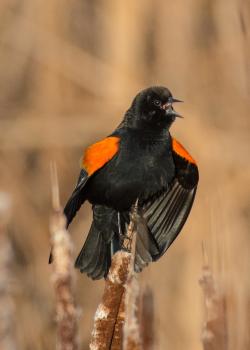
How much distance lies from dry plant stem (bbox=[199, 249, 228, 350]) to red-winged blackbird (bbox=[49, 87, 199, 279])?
1375 millimetres

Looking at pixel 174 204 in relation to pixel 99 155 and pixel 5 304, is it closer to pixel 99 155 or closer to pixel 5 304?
pixel 99 155

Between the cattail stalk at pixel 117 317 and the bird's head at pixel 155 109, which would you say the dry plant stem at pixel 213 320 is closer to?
the cattail stalk at pixel 117 317

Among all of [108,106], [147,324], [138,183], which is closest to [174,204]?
[138,183]

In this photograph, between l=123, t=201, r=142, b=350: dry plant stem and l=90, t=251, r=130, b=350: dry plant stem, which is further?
l=90, t=251, r=130, b=350: dry plant stem

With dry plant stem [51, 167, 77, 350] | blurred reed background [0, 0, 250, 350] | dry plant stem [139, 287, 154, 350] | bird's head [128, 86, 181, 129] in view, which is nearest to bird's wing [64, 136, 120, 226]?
bird's head [128, 86, 181, 129]

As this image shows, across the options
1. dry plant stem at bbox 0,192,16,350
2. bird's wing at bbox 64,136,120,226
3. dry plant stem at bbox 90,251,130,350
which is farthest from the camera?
bird's wing at bbox 64,136,120,226

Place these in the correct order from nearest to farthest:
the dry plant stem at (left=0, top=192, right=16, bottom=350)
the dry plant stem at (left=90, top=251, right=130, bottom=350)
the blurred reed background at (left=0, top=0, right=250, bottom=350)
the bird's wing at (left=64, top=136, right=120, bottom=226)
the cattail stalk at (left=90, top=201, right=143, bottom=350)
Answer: the dry plant stem at (left=0, top=192, right=16, bottom=350)
the cattail stalk at (left=90, top=201, right=143, bottom=350)
the dry plant stem at (left=90, top=251, right=130, bottom=350)
the bird's wing at (left=64, top=136, right=120, bottom=226)
the blurred reed background at (left=0, top=0, right=250, bottom=350)

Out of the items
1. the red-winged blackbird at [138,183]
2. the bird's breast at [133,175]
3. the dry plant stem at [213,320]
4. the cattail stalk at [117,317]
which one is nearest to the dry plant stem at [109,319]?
the cattail stalk at [117,317]

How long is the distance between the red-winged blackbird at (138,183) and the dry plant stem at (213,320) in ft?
4.51

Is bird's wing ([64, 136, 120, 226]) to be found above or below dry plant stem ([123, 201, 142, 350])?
below

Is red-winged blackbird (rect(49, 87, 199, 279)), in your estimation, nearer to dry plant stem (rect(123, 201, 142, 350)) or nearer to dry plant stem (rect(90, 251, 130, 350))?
dry plant stem (rect(90, 251, 130, 350))

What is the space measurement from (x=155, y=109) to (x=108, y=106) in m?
1.47

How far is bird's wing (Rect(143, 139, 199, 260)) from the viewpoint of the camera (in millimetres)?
2650

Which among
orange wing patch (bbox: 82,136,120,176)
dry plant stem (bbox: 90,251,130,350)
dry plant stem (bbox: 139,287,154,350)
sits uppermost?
dry plant stem (bbox: 139,287,154,350)
